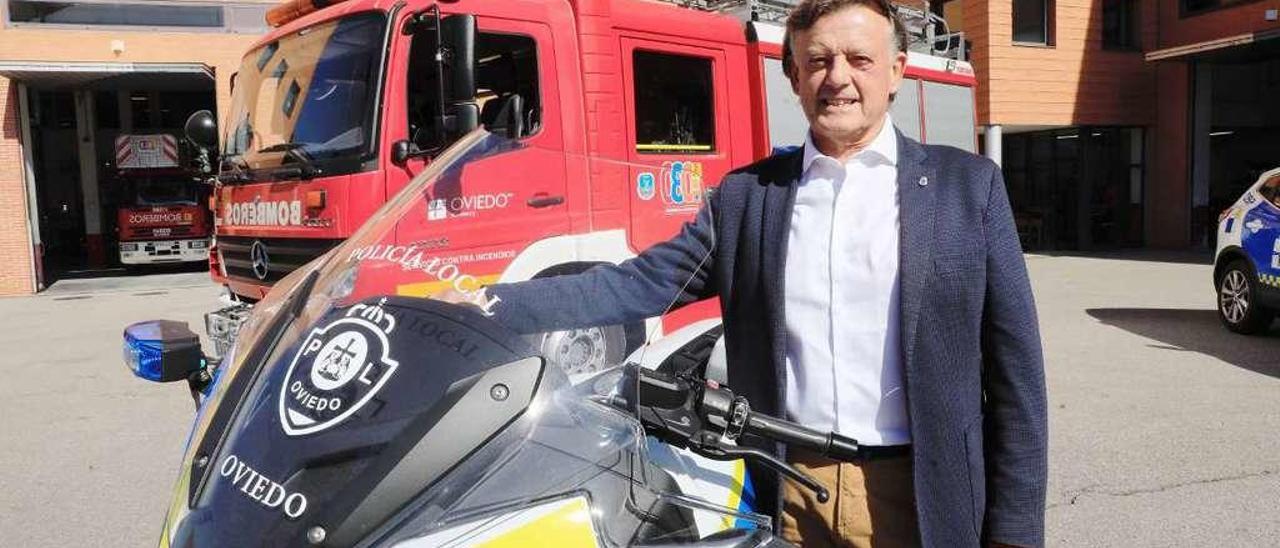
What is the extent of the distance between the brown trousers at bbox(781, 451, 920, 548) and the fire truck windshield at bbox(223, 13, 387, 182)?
145 inches

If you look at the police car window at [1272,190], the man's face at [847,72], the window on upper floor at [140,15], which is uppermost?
the window on upper floor at [140,15]

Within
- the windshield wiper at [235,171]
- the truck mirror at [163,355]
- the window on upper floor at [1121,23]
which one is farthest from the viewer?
the window on upper floor at [1121,23]

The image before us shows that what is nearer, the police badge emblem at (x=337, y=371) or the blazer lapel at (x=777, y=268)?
the police badge emblem at (x=337, y=371)

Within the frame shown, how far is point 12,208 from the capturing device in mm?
16141

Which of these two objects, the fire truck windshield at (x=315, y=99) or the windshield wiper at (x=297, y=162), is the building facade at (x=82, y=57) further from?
the windshield wiper at (x=297, y=162)

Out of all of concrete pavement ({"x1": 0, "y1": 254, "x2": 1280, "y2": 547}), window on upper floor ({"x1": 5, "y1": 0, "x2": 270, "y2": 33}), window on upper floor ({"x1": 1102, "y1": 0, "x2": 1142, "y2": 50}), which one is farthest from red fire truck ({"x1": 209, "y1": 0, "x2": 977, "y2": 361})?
window on upper floor ({"x1": 1102, "y1": 0, "x2": 1142, "y2": 50})

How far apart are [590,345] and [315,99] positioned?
13.4 ft

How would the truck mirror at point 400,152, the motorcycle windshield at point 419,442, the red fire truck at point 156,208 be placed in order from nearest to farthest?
the motorcycle windshield at point 419,442 → the truck mirror at point 400,152 → the red fire truck at point 156,208

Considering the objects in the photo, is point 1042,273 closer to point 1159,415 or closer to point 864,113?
point 1159,415

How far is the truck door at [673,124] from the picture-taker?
563cm

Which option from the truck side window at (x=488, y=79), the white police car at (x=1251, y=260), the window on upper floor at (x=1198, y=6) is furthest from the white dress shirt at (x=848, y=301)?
the window on upper floor at (x=1198, y=6)

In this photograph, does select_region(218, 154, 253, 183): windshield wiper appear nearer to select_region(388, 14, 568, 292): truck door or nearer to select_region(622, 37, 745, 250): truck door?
select_region(622, 37, 745, 250): truck door

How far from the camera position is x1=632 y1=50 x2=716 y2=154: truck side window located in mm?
5832

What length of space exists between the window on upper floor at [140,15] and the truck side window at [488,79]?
13412mm
